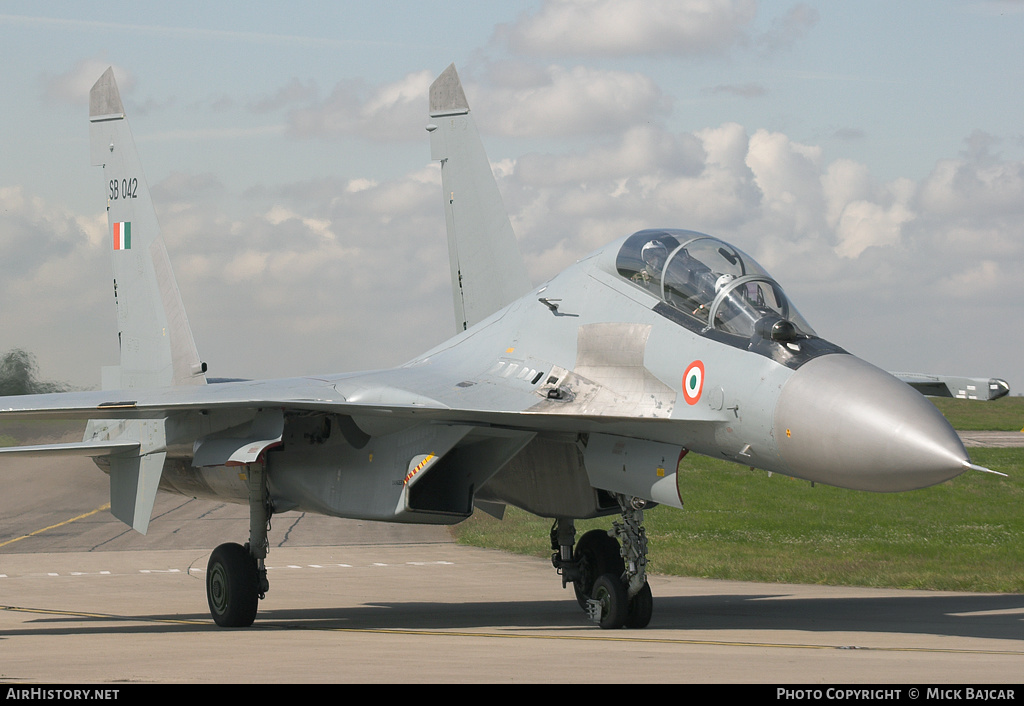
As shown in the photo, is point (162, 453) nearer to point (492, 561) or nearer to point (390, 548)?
point (492, 561)

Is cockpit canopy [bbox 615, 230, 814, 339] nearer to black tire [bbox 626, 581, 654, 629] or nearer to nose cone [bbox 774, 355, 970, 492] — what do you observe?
nose cone [bbox 774, 355, 970, 492]

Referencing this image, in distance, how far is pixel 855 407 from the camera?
25.7ft

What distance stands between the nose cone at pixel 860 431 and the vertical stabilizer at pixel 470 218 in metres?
8.16

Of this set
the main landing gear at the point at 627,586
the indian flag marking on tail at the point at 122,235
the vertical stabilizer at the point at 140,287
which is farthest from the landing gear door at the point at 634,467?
the indian flag marking on tail at the point at 122,235

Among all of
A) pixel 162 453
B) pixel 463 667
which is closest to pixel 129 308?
pixel 162 453

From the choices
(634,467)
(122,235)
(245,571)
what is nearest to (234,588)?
(245,571)

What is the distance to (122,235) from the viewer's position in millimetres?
14445

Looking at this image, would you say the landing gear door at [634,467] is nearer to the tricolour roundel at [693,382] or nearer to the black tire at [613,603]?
the tricolour roundel at [693,382]

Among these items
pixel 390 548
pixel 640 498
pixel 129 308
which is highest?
pixel 129 308

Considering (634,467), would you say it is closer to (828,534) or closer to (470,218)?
(470,218)

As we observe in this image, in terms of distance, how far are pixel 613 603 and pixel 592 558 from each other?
1.72 metres

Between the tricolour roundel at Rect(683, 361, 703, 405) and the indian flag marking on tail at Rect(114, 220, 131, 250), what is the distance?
Answer: 26.1ft

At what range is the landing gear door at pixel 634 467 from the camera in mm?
9328
